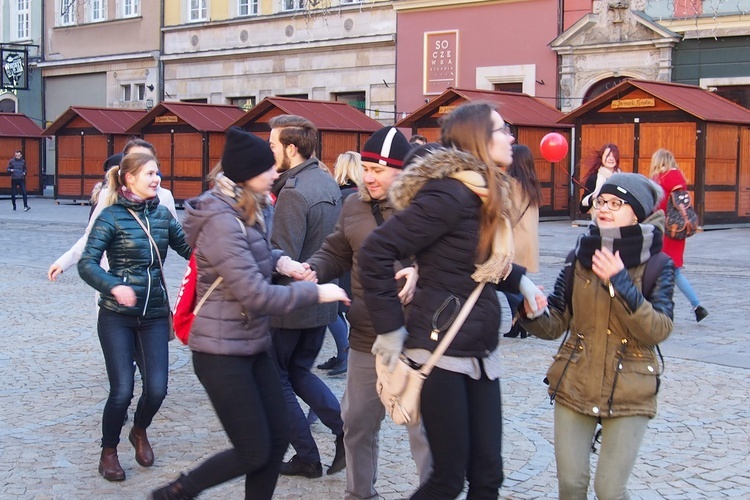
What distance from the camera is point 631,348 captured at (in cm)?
401

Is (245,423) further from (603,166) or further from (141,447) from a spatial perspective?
(603,166)

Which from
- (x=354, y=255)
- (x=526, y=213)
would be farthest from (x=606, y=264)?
(x=526, y=213)

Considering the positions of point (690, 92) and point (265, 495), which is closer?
point (265, 495)

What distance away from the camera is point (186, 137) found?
29672mm

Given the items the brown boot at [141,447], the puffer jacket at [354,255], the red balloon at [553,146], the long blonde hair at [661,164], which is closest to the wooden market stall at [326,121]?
the red balloon at [553,146]

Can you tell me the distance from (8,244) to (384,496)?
597 inches

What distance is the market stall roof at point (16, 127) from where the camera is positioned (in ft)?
117

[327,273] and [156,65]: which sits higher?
[156,65]

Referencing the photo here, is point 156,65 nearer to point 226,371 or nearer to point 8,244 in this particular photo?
point 8,244

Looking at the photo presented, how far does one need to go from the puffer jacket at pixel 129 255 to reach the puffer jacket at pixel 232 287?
1.23 metres

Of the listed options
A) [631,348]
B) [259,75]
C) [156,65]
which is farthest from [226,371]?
[156,65]

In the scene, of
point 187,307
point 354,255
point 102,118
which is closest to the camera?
point 187,307

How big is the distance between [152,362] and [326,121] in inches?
853

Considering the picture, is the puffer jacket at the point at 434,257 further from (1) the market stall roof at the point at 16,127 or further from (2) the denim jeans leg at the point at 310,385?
(1) the market stall roof at the point at 16,127
